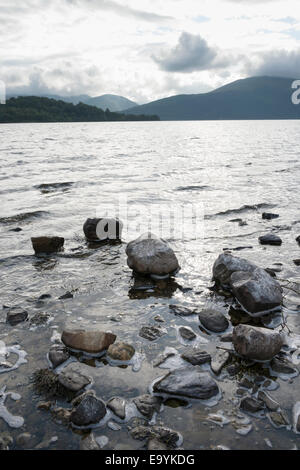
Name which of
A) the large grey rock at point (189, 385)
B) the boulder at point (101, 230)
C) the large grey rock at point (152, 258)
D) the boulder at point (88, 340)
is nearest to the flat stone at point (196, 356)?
the large grey rock at point (189, 385)

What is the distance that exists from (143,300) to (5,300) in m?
2.05

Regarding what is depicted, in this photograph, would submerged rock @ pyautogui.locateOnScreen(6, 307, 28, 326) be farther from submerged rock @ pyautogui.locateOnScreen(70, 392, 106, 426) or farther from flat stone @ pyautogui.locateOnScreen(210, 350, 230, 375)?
flat stone @ pyautogui.locateOnScreen(210, 350, 230, 375)

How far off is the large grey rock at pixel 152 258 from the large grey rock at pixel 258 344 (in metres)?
2.22

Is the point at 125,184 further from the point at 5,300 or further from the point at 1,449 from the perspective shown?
the point at 1,449

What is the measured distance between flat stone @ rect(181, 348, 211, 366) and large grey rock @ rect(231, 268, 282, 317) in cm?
123

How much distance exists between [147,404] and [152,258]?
287cm

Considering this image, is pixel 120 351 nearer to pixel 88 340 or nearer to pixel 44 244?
pixel 88 340

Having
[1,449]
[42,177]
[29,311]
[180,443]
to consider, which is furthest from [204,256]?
[42,177]

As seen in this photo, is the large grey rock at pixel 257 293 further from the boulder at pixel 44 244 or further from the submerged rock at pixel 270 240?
the boulder at pixel 44 244

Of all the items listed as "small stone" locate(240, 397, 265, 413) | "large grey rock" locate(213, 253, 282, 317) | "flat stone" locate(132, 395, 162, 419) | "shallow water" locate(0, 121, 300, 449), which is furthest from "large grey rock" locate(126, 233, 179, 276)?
"small stone" locate(240, 397, 265, 413)

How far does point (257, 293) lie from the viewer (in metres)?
4.54

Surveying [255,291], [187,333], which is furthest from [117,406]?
[255,291]

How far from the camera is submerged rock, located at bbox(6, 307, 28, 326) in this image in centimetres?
431
